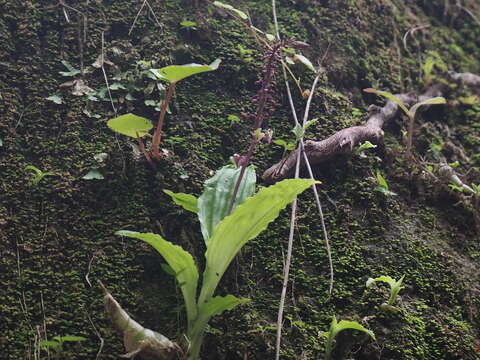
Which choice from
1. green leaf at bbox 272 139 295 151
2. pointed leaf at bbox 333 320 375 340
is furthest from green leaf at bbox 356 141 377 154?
pointed leaf at bbox 333 320 375 340

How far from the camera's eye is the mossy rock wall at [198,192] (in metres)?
1.88

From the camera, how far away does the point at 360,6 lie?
3441mm

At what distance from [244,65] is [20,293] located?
1.72 m

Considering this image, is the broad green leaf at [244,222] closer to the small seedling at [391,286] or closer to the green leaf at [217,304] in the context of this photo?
the green leaf at [217,304]

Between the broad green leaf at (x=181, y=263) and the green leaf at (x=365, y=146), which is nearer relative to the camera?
the broad green leaf at (x=181, y=263)

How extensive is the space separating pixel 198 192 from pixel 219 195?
31cm

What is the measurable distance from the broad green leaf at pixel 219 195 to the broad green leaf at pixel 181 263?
0.50 feet

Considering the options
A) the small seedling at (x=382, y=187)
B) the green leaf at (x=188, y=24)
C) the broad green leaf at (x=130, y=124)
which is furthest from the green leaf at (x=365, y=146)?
the green leaf at (x=188, y=24)

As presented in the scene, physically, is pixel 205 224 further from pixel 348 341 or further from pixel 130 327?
pixel 348 341

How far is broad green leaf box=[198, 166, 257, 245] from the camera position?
73.3 inches

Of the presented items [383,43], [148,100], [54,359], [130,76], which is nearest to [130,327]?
[54,359]

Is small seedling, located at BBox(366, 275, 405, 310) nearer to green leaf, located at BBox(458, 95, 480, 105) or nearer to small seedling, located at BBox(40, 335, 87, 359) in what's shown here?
small seedling, located at BBox(40, 335, 87, 359)

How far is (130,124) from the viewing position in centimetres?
205

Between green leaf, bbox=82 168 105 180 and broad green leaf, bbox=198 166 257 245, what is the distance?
53 centimetres
